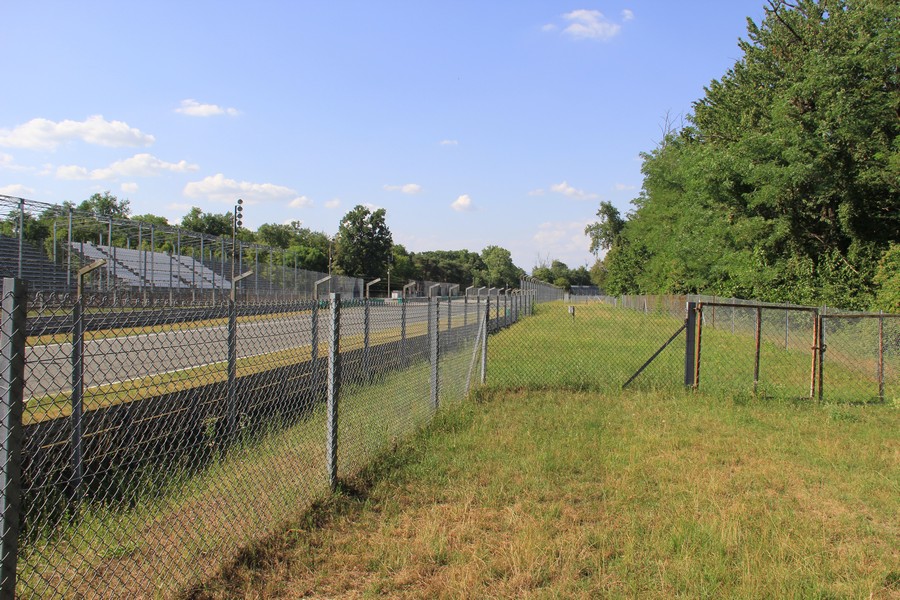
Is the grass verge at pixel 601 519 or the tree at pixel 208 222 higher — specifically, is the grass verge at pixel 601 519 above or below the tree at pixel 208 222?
below

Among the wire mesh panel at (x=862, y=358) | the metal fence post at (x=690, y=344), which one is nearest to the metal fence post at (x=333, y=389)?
the metal fence post at (x=690, y=344)

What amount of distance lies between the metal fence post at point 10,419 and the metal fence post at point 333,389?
240 centimetres

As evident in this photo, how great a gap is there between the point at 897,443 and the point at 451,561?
19.4 ft

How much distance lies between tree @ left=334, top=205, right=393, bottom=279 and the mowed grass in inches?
3148

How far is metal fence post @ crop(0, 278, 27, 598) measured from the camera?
6.68 ft

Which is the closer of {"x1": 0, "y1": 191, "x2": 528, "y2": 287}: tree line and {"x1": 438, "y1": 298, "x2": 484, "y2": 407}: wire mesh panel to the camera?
{"x1": 438, "y1": 298, "x2": 484, "y2": 407}: wire mesh panel

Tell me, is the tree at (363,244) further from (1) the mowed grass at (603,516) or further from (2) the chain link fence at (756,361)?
(1) the mowed grass at (603,516)

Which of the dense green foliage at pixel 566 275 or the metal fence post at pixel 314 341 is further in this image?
the dense green foliage at pixel 566 275

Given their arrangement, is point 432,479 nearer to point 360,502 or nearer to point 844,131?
point 360,502

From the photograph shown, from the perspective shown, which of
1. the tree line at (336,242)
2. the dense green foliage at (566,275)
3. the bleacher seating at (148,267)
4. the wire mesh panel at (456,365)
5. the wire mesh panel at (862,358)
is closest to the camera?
the wire mesh panel at (456,365)

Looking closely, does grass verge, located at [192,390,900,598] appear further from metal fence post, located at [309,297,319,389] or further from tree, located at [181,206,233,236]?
tree, located at [181,206,233,236]

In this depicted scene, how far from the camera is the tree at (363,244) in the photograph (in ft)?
281

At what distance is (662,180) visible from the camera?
3884cm

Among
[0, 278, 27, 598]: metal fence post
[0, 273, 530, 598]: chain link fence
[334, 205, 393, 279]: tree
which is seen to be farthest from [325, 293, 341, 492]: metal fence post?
[334, 205, 393, 279]: tree
